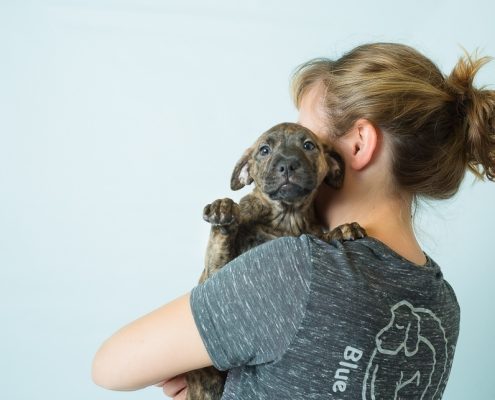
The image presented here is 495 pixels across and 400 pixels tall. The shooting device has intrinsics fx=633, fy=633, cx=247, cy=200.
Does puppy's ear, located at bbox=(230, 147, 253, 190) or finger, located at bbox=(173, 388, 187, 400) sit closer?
finger, located at bbox=(173, 388, 187, 400)

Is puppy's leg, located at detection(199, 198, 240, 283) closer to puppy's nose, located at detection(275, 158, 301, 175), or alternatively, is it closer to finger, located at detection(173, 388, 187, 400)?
puppy's nose, located at detection(275, 158, 301, 175)

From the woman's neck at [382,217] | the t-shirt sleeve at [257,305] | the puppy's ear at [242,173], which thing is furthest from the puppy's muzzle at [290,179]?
the t-shirt sleeve at [257,305]

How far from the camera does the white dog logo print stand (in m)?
2.01

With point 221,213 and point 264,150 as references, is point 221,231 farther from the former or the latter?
point 264,150

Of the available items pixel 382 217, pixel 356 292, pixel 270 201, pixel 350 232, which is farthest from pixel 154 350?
pixel 270 201

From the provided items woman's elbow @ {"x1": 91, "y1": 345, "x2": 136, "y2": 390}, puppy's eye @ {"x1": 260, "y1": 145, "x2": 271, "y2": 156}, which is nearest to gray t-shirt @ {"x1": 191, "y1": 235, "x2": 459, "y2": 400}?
woman's elbow @ {"x1": 91, "y1": 345, "x2": 136, "y2": 390}

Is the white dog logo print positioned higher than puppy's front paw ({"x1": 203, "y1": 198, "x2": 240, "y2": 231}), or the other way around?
puppy's front paw ({"x1": 203, "y1": 198, "x2": 240, "y2": 231})

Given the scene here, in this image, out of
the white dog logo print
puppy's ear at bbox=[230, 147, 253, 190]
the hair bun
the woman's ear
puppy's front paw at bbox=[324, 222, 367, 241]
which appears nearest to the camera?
the white dog logo print

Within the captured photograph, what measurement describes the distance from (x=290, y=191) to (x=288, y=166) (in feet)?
0.35

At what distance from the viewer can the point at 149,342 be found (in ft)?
6.62

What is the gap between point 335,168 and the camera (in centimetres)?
260

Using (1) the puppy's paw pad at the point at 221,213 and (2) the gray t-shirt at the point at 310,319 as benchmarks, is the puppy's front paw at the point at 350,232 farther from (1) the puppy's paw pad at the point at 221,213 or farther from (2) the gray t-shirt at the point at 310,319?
(1) the puppy's paw pad at the point at 221,213

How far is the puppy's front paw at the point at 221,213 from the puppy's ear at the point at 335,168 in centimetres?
43

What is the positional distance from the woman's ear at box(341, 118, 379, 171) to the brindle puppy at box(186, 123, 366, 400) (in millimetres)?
71
